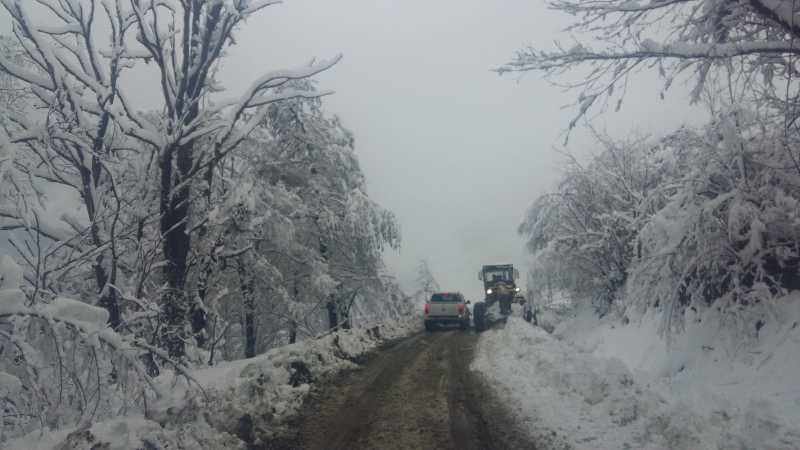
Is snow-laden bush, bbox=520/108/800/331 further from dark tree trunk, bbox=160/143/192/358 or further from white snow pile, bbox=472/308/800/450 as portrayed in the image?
dark tree trunk, bbox=160/143/192/358

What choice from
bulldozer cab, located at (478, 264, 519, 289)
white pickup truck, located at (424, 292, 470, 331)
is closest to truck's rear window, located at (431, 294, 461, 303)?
white pickup truck, located at (424, 292, 470, 331)

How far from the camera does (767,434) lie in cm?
503

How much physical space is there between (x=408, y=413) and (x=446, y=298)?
703 inches

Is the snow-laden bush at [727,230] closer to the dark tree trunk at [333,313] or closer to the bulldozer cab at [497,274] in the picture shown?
the dark tree trunk at [333,313]

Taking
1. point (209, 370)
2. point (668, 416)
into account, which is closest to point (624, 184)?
point (668, 416)

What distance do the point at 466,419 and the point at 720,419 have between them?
3.05m

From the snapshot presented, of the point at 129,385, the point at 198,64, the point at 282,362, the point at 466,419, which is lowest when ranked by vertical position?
the point at 466,419

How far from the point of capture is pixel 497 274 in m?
31.1

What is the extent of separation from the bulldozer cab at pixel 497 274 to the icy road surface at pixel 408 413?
1964 centimetres

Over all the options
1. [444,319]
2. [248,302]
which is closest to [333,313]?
[248,302]

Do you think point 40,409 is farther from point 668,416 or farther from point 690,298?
point 690,298

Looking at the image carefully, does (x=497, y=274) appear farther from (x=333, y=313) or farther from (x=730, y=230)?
(x=730, y=230)

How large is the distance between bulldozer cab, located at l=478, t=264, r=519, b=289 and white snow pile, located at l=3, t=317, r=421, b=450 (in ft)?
69.7

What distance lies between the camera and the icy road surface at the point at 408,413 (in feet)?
20.0
